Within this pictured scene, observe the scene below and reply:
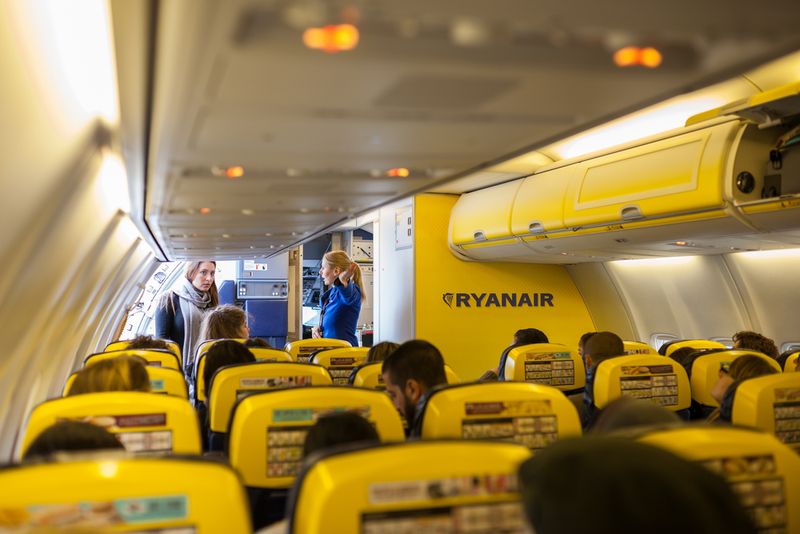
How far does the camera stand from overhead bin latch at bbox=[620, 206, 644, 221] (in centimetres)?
594

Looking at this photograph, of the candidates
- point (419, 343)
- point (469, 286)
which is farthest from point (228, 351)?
point (469, 286)

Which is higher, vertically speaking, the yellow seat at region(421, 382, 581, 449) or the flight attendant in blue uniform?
the flight attendant in blue uniform

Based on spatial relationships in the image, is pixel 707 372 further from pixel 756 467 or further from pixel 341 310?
pixel 341 310

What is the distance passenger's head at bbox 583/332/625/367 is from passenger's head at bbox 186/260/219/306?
521 cm

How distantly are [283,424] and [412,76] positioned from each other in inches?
53.8

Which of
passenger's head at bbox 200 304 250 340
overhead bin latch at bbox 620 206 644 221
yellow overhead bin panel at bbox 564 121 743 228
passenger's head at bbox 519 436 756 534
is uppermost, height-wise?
yellow overhead bin panel at bbox 564 121 743 228

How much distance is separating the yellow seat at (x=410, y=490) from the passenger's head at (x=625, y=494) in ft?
1.24

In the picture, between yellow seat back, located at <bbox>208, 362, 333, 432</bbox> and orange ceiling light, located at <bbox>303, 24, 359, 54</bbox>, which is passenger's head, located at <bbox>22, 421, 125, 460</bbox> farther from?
yellow seat back, located at <bbox>208, 362, 333, 432</bbox>

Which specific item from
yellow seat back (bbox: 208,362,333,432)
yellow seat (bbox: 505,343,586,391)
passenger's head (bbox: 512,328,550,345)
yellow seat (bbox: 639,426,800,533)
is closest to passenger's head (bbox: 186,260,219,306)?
passenger's head (bbox: 512,328,550,345)

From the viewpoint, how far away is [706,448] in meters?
1.92

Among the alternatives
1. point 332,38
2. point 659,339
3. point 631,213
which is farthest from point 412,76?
point 659,339

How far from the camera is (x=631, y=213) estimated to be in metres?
6.02

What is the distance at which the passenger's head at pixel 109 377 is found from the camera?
337 centimetres

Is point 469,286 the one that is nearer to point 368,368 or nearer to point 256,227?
point 256,227
